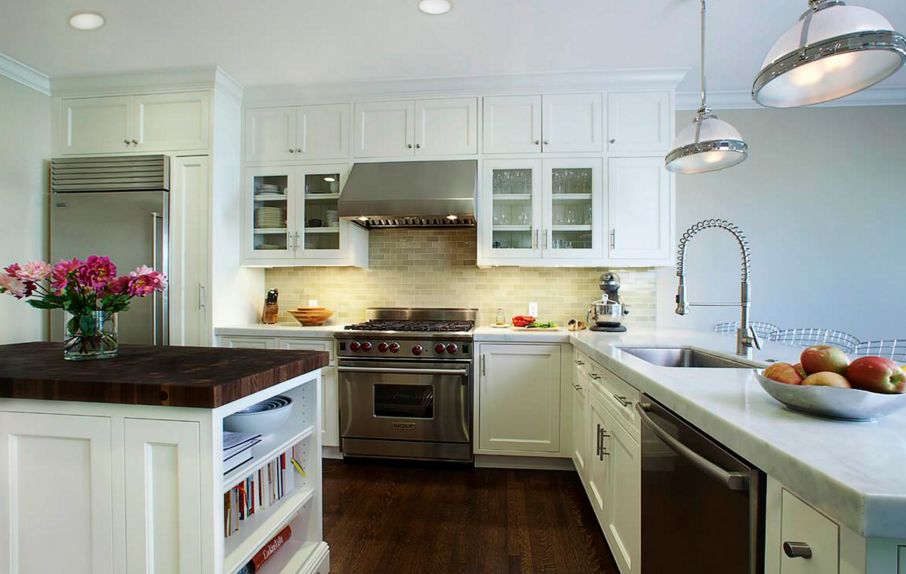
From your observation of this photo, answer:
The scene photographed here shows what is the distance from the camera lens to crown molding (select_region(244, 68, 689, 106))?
287cm

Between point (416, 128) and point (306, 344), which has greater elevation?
point (416, 128)

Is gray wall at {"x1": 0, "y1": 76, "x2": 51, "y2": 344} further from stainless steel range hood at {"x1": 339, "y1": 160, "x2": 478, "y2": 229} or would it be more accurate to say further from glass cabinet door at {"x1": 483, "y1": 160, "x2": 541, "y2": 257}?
glass cabinet door at {"x1": 483, "y1": 160, "x2": 541, "y2": 257}

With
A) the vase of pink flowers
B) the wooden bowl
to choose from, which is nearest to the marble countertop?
the vase of pink flowers

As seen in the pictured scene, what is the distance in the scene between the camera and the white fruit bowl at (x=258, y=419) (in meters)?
1.36

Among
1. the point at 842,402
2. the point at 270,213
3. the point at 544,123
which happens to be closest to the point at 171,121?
the point at 270,213

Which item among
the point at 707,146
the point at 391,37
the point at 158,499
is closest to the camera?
the point at 158,499

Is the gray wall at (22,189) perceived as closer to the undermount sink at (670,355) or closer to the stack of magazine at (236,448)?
the stack of magazine at (236,448)

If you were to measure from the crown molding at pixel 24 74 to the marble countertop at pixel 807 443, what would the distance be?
165 inches

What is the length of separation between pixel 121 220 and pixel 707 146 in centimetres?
→ 354

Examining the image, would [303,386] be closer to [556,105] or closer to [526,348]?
[526,348]

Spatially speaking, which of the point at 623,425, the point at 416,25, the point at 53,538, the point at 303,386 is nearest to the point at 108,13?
the point at 416,25

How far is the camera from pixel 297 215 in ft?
10.5

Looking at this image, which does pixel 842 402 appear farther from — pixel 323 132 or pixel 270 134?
pixel 270 134

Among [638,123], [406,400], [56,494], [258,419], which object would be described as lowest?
[406,400]
